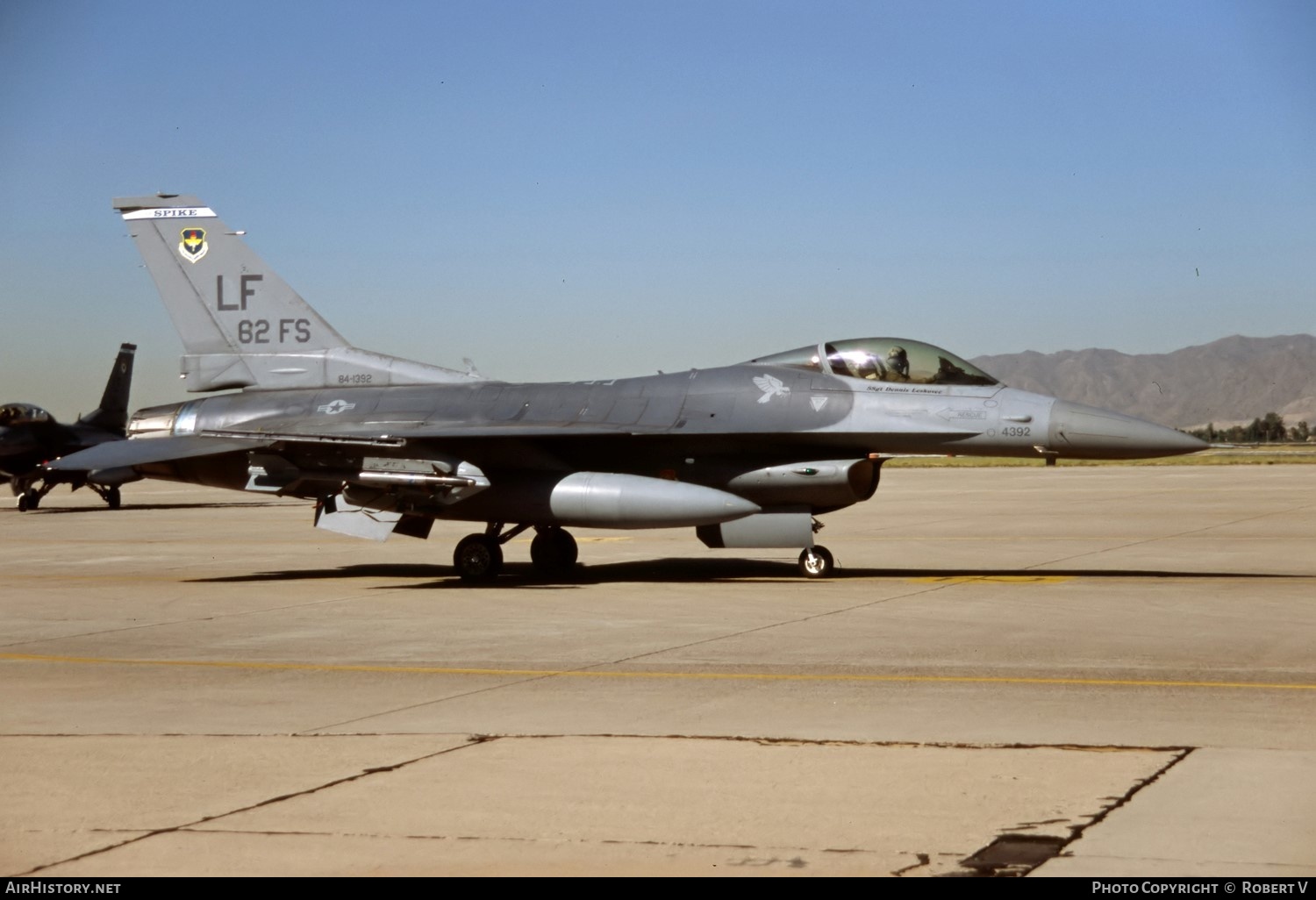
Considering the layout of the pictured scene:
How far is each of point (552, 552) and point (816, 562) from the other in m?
3.56

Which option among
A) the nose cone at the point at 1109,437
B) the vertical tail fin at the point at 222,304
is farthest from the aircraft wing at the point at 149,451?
the nose cone at the point at 1109,437

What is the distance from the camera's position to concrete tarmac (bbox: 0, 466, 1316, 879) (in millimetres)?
5215

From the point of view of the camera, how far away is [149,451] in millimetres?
17141

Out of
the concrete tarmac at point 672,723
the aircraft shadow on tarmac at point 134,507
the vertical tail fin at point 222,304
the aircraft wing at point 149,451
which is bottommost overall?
the concrete tarmac at point 672,723

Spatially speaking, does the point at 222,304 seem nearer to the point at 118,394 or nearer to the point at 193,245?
the point at 193,245

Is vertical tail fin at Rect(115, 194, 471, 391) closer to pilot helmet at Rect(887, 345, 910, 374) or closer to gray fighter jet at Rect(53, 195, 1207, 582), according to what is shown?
gray fighter jet at Rect(53, 195, 1207, 582)

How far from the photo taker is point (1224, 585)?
1431cm

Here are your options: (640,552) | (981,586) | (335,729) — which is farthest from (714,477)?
(335,729)

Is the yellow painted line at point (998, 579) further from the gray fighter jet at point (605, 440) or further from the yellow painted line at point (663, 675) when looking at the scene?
the yellow painted line at point (663, 675)

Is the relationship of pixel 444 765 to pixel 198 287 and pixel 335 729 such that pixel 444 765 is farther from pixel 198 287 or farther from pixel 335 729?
pixel 198 287

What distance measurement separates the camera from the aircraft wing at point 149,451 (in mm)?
16734

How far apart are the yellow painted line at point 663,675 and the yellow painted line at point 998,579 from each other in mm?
6300

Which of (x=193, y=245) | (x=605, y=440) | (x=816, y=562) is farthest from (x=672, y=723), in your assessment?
(x=193, y=245)

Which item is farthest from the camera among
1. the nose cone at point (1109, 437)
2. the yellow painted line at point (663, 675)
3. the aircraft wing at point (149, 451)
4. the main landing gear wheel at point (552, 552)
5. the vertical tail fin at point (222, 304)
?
the vertical tail fin at point (222, 304)
